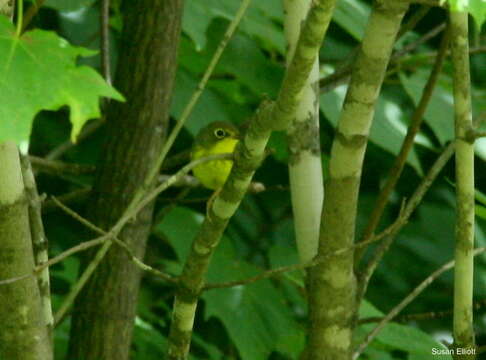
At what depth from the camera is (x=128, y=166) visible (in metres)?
3.38

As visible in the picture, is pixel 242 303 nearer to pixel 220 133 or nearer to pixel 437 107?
pixel 220 133

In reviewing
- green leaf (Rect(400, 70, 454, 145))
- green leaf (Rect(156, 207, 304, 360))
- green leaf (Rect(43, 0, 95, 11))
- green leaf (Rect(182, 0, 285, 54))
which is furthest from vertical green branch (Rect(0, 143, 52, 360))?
green leaf (Rect(400, 70, 454, 145))

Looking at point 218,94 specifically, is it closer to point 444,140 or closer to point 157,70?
point 157,70

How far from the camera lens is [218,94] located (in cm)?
393

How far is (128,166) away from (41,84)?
1.79 metres

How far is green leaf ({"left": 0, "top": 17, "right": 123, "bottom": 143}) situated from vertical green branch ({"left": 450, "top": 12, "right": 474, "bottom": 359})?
0.98 meters

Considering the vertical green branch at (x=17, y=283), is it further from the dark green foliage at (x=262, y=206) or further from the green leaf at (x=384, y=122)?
the green leaf at (x=384, y=122)

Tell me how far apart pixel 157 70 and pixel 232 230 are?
114 centimetres

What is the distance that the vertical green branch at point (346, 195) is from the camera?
214 centimetres

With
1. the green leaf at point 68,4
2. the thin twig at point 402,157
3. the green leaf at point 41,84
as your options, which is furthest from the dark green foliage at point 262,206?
the green leaf at point 41,84

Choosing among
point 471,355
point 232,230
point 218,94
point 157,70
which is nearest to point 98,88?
point 471,355

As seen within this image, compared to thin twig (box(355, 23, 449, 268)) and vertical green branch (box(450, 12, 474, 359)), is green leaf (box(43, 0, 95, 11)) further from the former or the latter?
vertical green branch (box(450, 12, 474, 359))

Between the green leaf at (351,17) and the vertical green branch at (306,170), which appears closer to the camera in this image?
the vertical green branch at (306,170)

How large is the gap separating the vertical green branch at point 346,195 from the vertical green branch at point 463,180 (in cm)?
18
